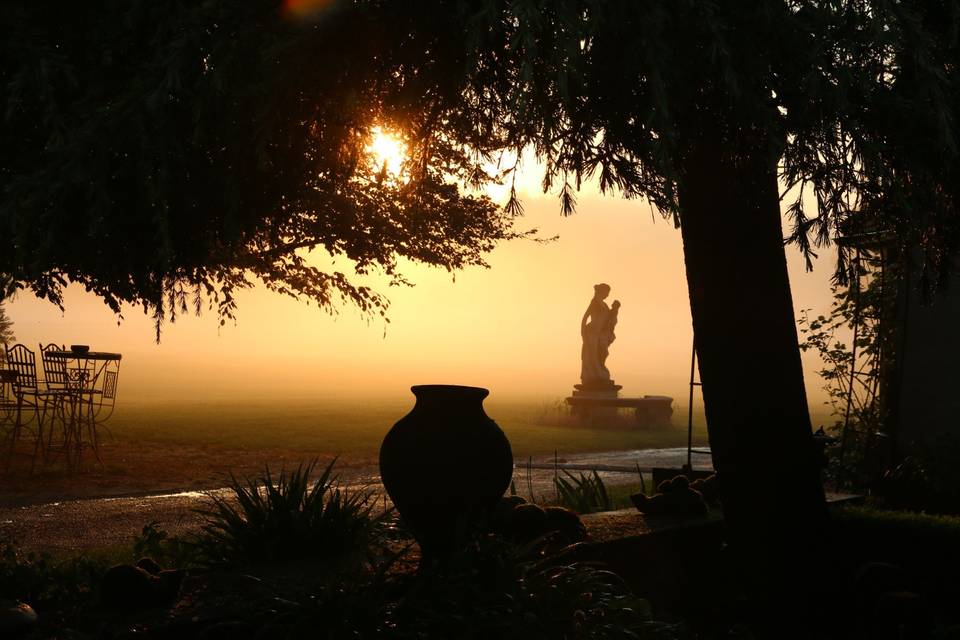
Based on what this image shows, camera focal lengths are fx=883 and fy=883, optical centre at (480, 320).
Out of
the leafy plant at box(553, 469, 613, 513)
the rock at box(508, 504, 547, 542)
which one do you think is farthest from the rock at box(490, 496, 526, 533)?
the leafy plant at box(553, 469, 613, 513)

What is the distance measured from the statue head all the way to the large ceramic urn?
57.1 ft

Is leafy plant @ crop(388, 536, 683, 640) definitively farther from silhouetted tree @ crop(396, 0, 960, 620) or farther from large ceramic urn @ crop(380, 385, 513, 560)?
silhouetted tree @ crop(396, 0, 960, 620)

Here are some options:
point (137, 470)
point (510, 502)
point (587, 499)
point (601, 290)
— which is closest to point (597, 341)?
point (601, 290)

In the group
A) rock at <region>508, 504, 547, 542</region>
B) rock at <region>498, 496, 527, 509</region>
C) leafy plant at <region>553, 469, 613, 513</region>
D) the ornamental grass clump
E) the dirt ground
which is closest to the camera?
the ornamental grass clump

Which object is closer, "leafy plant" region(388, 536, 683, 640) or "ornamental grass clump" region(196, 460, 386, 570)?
"leafy plant" region(388, 536, 683, 640)

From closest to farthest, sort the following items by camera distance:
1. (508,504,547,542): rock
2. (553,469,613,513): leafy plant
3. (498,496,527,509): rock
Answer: (508,504,547,542): rock
(498,496,527,509): rock
(553,469,613,513): leafy plant

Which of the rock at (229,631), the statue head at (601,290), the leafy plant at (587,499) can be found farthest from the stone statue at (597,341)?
the rock at (229,631)

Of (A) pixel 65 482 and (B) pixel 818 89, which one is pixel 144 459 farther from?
(B) pixel 818 89

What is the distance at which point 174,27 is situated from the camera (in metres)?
3.71

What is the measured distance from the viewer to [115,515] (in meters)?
7.90

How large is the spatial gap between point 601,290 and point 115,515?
1559 centimetres

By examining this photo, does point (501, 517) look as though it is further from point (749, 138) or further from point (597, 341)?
point (597, 341)

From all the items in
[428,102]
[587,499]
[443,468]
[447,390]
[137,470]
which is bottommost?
[137,470]

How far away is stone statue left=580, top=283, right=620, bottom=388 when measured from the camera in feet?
71.3
